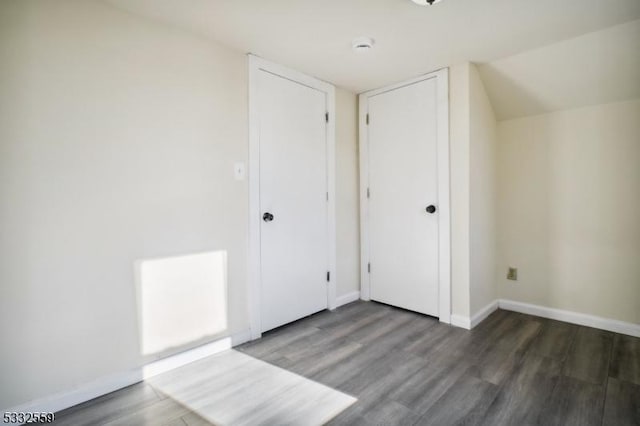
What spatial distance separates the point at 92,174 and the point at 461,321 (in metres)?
2.76

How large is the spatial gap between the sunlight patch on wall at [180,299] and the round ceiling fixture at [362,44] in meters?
1.72

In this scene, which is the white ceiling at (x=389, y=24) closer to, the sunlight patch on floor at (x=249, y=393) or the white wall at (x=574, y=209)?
the white wall at (x=574, y=209)

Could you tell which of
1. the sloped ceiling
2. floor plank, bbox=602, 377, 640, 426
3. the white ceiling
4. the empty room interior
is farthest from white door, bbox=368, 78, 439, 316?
floor plank, bbox=602, 377, 640, 426

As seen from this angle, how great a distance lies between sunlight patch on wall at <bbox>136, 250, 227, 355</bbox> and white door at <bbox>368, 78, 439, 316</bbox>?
159cm

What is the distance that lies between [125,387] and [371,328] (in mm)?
1723

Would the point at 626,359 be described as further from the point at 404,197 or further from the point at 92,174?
the point at 92,174

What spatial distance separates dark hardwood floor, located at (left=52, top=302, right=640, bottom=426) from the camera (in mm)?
1562

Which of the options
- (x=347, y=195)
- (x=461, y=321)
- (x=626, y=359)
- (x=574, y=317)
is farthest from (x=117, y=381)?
(x=574, y=317)

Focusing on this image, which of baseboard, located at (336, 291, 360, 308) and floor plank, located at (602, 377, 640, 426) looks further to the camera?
baseboard, located at (336, 291, 360, 308)

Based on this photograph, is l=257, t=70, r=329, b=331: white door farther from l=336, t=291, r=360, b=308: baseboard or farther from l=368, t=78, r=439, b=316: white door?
l=368, t=78, r=439, b=316: white door

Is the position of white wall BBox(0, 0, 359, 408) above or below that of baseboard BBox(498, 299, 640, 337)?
above

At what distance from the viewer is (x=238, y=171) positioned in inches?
92.5

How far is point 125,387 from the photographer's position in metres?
1.82

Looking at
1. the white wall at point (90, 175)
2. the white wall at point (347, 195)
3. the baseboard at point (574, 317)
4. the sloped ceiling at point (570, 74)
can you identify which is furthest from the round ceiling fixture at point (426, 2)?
the baseboard at point (574, 317)
